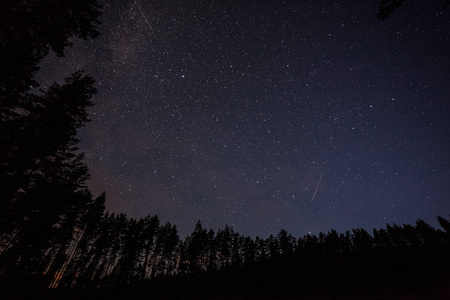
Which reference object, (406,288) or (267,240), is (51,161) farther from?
(267,240)

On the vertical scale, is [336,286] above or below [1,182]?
below

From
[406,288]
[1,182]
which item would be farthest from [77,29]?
[406,288]

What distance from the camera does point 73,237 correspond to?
118ft

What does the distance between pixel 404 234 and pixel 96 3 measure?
4013 inches

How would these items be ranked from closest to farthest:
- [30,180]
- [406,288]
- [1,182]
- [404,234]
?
[1,182] < [30,180] < [406,288] < [404,234]

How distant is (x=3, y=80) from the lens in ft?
32.9

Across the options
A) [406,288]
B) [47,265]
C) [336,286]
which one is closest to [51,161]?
[47,265]

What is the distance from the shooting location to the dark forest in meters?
8.37

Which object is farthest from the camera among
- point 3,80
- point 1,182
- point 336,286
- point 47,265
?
point 47,265

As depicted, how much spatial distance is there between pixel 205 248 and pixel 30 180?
57.7 m

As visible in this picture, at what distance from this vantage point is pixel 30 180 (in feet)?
48.7

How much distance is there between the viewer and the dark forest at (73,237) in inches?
329

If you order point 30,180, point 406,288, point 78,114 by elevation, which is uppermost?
point 78,114

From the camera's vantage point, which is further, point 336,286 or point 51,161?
point 336,286
